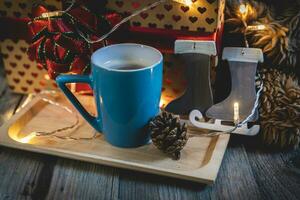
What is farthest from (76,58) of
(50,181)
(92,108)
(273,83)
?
(273,83)

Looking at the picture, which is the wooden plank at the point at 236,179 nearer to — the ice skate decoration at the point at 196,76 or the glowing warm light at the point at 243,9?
the ice skate decoration at the point at 196,76

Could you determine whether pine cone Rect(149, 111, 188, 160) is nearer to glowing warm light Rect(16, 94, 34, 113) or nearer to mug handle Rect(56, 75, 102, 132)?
mug handle Rect(56, 75, 102, 132)

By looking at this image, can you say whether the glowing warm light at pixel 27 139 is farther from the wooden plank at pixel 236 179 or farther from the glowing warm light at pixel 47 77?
the wooden plank at pixel 236 179

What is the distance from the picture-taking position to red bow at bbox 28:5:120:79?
2.00 feet

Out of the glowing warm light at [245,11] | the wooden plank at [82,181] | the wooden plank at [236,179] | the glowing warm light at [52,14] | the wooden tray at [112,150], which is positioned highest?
the glowing warm light at [245,11]

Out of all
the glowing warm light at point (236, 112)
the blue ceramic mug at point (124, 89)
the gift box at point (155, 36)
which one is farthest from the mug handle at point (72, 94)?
the glowing warm light at point (236, 112)

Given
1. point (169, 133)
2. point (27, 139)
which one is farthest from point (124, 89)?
point (27, 139)

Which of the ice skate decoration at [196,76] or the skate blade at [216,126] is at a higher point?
the ice skate decoration at [196,76]

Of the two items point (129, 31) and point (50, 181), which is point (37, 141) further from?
point (129, 31)

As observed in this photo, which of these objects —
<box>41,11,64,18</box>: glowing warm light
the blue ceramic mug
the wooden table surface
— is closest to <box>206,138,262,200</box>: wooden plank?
the wooden table surface

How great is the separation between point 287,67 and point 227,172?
7.5 inches

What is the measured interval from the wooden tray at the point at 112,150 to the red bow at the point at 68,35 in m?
0.09

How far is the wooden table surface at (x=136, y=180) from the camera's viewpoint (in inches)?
20.0

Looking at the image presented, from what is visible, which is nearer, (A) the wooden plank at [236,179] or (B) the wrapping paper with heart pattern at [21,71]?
(A) the wooden plank at [236,179]
